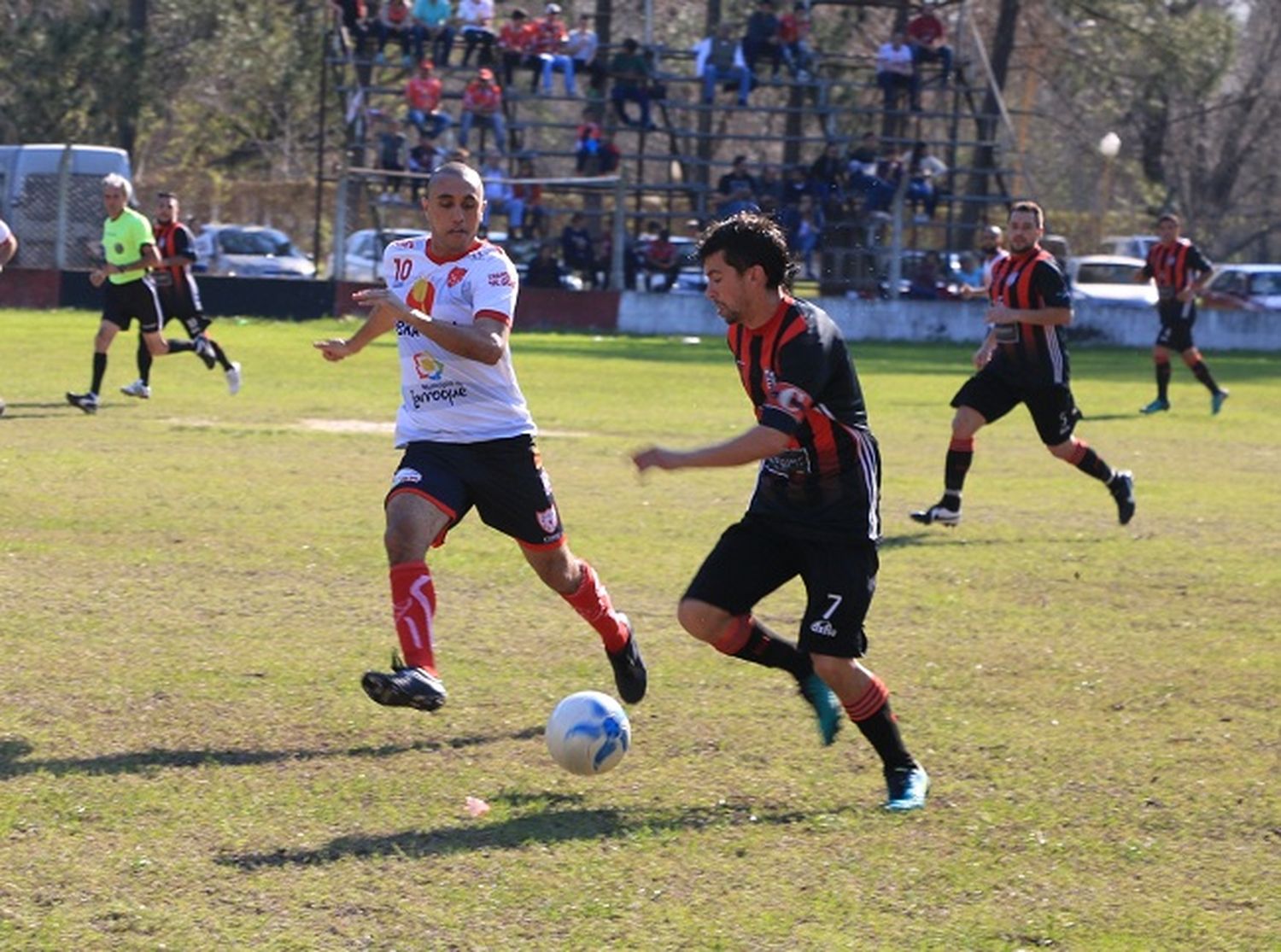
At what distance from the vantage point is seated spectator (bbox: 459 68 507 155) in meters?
34.2

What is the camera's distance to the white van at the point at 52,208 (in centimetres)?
3253

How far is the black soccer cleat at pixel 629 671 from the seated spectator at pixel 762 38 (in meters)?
30.0

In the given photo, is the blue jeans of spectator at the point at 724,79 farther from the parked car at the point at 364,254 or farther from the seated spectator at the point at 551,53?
the parked car at the point at 364,254

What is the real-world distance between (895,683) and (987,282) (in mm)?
5126

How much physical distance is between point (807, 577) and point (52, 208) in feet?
93.7

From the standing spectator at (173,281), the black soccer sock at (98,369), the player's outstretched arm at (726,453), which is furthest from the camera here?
the standing spectator at (173,281)

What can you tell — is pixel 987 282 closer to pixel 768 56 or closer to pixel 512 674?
pixel 512 674

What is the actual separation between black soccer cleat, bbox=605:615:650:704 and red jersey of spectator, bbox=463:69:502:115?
27772 mm

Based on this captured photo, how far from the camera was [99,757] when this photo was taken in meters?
6.49

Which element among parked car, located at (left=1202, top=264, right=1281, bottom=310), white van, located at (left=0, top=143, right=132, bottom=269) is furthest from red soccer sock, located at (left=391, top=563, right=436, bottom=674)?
parked car, located at (left=1202, top=264, right=1281, bottom=310)

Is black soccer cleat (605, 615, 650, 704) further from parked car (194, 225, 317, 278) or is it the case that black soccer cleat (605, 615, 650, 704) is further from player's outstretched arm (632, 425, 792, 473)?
parked car (194, 225, 317, 278)

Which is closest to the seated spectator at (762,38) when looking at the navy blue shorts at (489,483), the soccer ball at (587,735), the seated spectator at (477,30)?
the seated spectator at (477,30)

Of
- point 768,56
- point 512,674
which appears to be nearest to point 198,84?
point 768,56

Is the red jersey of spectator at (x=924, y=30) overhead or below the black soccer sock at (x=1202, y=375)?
overhead
